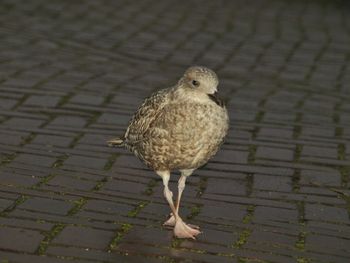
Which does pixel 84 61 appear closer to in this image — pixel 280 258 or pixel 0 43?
pixel 0 43

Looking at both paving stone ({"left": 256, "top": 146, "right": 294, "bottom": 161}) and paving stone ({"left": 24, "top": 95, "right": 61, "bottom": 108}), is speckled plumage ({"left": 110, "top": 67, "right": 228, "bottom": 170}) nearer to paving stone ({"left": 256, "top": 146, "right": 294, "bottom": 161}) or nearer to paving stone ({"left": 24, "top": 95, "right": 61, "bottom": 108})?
paving stone ({"left": 256, "top": 146, "right": 294, "bottom": 161})

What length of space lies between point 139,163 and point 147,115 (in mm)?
1085

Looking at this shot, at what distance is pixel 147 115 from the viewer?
4.41 meters

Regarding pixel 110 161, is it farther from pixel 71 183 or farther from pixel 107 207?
pixel 107 207

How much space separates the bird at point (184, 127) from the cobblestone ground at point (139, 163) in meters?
0.36

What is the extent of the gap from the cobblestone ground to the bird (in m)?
0.36

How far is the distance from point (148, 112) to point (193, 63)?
400cm

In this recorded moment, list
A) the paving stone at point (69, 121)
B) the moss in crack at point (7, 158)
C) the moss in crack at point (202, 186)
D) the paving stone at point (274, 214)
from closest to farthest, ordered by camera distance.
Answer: the paving stone at point (274, 214) → the moss in crack at point (202, 186) → the moss in crack at point (7, 158) → the paving stone at point (69, 121)

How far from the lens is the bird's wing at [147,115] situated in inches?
171

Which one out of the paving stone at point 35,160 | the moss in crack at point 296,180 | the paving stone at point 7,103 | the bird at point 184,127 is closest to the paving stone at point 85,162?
the paving stone at point 35,160

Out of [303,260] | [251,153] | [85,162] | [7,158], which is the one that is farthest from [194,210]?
[7,158]

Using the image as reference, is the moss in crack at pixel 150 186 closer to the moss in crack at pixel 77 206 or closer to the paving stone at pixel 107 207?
the paving stone at pixel 107 207

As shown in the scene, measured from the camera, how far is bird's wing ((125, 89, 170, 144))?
14.2 feet

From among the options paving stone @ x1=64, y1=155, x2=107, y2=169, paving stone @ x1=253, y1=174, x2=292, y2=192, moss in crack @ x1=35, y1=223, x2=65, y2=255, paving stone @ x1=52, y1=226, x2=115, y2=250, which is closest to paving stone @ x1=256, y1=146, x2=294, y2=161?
paving stone @ x1=253, y1=174, x2=292, y2=192
